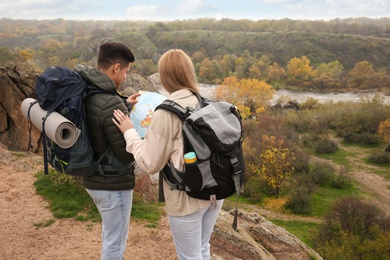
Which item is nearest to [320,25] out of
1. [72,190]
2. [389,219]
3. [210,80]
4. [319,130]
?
[210,80]

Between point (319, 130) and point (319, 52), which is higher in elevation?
point (319, 52)

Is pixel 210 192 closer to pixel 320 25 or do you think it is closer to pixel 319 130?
pixel 319 130

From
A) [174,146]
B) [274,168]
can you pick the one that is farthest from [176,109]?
[274,168]

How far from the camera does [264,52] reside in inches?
3575

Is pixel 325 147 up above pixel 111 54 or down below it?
below

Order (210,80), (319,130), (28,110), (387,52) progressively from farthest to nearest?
(387,52)
(210,80)
(319,130)
(28,110)

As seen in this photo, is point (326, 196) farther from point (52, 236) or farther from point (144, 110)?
point (144, 110)

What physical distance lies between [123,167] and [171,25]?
431 feet

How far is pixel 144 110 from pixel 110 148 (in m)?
0.41

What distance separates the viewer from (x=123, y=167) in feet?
8.16

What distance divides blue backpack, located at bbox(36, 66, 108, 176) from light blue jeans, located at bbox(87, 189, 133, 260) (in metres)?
0.23

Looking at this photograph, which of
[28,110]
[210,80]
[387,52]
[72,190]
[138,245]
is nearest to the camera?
[28,110]

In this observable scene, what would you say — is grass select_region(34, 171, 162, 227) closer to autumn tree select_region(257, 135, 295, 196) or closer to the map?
the map

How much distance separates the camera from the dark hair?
8.09 feet
